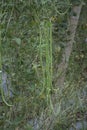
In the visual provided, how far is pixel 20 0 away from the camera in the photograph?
1755 millimetres

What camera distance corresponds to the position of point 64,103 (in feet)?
9.11

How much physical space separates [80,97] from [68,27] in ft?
2.11

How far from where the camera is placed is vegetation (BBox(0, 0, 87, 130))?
6.05 feet

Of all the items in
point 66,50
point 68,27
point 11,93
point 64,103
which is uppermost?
point 68,27

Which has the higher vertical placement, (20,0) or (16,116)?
(20,0)

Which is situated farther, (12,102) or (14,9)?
(12,102)

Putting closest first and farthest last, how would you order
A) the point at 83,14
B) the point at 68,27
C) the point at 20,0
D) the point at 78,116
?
the point at 20,0 → the point at 68,27 → the point at 83,14 → the point at 78,116

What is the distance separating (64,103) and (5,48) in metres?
0.89

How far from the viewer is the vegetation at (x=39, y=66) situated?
184 centimetres

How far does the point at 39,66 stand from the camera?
232cm

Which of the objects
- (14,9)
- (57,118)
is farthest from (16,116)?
(14,9)

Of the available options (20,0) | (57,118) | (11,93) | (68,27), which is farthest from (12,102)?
(20,0)

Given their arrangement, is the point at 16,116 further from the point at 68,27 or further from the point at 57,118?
the point at 68,27

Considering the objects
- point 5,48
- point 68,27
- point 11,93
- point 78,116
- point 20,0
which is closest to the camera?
point 20,0
